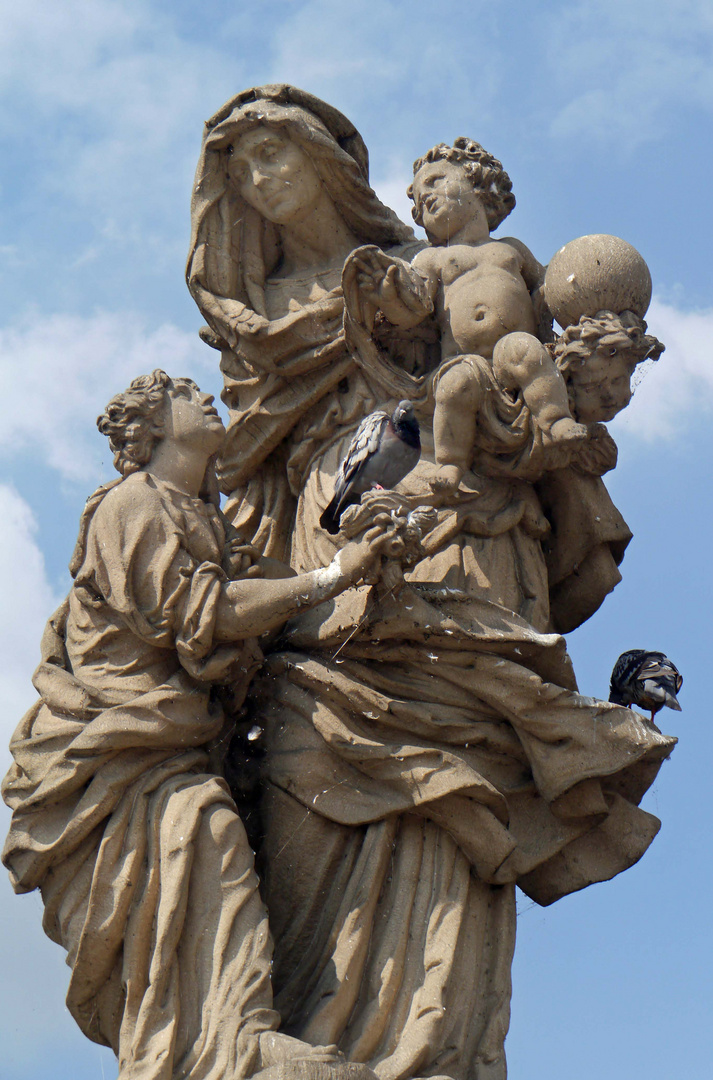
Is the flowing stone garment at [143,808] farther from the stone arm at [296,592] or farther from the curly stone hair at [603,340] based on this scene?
the curly stone hair at [603,340]

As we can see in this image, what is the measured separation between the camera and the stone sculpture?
746 cm

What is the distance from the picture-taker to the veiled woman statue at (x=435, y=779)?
764 centimetres

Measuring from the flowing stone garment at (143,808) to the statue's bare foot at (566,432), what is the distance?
4.81 ft

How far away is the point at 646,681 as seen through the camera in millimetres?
8539

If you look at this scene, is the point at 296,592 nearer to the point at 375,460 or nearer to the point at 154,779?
the point at 375,460

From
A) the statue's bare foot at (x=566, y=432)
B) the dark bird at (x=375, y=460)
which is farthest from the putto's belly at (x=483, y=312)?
the dark bird at (x=375, y=460)

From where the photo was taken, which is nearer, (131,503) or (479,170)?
(131,503)

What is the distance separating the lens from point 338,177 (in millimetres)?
9398

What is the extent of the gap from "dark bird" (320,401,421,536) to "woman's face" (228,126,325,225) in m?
1.46

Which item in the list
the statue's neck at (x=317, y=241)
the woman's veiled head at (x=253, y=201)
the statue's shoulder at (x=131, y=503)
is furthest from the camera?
the statue's neck at (x=317, y=241)

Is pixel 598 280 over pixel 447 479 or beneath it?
over

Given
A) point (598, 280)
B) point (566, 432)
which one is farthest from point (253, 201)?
point (566, 432)

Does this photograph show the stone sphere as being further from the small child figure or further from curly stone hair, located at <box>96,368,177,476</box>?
curly stone hair, located at <box>96,368,177,476</box>

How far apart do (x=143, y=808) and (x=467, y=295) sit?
109 inches
